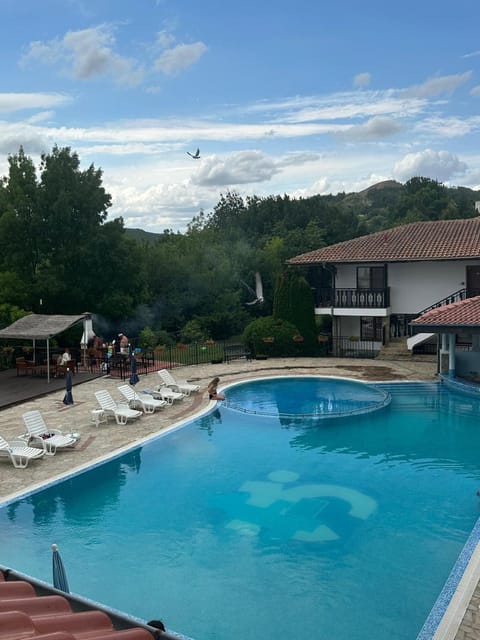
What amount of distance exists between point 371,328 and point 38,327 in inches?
713

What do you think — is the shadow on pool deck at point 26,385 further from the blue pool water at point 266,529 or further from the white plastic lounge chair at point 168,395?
the blue pool water at point 266,529

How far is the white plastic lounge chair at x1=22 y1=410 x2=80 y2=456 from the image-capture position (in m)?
15.6

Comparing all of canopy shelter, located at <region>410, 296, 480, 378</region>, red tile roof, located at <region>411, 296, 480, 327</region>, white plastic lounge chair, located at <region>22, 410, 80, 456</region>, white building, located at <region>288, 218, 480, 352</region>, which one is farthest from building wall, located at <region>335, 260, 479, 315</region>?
white plastic lounge chair, located at <region>22, 410, 80, 456</region>

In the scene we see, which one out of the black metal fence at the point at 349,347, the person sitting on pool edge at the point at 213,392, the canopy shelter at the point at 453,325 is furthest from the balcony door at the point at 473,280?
the person sitting on pool edge at the point at 213,392

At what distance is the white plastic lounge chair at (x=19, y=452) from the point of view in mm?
14562

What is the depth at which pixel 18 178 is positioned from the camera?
32.4m

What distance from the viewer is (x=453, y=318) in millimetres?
23688

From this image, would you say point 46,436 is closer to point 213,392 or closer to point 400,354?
point 213,392

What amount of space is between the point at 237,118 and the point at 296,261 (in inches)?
353

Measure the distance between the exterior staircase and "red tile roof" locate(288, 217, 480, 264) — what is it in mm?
4584

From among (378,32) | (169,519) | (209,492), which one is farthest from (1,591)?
(378,32)

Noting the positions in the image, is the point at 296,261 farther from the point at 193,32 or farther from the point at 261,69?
the point at 193,32

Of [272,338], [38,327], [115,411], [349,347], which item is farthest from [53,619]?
[349,347]

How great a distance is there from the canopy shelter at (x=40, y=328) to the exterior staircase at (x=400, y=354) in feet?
49.6
